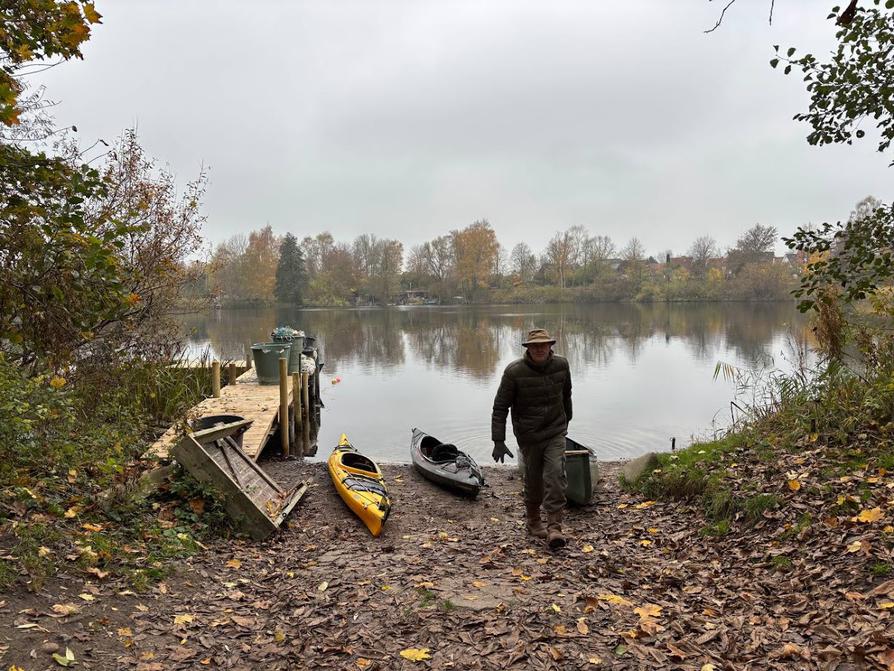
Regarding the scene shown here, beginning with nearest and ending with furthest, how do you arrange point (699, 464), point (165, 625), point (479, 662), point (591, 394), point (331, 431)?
point (479, 662) → point (165, 625) → point (699, 464) → point (331, 431) → point (591, 394)

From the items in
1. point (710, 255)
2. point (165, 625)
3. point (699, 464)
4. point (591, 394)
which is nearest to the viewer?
point (165, 625)

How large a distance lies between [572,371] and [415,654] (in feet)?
68.9

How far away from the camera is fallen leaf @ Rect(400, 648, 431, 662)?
381cm

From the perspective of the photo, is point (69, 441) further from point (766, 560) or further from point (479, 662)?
point (766, 560)

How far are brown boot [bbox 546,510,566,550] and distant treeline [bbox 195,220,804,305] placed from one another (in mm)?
68035

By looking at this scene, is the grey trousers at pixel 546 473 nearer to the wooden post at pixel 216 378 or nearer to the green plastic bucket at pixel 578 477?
the green plastic bucket at pixel 578 477

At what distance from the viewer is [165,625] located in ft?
13.3

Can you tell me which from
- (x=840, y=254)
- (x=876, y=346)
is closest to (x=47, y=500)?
(x=840, y=254)

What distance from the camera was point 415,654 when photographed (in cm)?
385

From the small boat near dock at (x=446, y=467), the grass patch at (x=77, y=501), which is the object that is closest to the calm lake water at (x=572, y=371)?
the small boat near dock at (x=446, y=467)

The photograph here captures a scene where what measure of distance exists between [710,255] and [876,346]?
86734 millimetres

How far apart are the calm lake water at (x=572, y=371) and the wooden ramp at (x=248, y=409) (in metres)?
1.81

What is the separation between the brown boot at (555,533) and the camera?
6242 mm

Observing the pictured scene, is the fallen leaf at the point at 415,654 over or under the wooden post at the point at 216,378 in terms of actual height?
under
